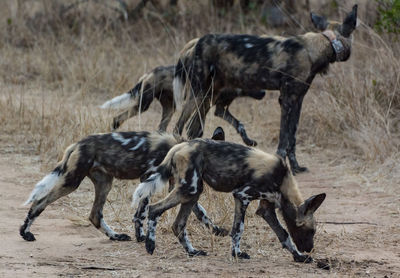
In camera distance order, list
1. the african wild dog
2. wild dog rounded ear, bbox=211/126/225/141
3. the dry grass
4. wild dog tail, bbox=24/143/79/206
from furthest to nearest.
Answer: the african wild dog → the dry grass → wild dog rounded ear, bbox=211/126/225/141 → wild dog tail, bbox=24/143/79/206

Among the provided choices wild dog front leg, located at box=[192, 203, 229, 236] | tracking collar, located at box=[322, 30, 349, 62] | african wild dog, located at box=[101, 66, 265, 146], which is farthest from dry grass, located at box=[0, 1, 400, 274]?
tracking collar, located at box=[322, 30, 349, 62]

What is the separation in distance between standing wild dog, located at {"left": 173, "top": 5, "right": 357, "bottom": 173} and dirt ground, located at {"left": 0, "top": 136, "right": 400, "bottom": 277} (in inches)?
50.8

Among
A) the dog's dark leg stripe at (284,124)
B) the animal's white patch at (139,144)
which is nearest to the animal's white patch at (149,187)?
the animal's white patch at (139,144)

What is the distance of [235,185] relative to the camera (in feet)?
14.1

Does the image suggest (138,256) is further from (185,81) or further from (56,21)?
(56,21)

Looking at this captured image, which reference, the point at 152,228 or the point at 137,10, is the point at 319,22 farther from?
the point at 137,10

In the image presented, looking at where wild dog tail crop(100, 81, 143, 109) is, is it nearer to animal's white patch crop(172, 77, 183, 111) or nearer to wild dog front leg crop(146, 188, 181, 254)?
animal's white patch crop(172, 77, 183, 111)

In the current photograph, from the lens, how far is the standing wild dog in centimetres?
668

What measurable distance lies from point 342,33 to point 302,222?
2.98 metres

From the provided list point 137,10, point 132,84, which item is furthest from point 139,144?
point 137,10

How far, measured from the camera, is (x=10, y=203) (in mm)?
5453

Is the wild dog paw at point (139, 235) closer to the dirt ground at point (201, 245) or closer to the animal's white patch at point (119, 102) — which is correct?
the dirt ground at point (201, 245)

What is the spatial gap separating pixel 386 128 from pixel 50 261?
12.4 feet

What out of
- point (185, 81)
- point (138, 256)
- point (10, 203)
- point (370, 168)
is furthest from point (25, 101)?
point (138, 256)
